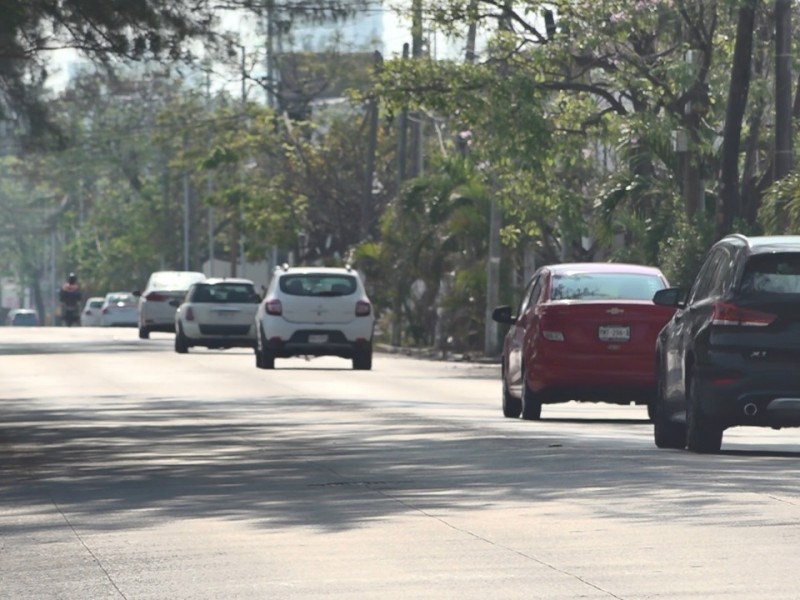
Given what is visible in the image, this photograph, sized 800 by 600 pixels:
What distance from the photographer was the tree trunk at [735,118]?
1399 inches

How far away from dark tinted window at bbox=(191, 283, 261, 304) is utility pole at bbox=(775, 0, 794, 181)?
15014 millimetres

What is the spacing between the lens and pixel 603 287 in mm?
24578

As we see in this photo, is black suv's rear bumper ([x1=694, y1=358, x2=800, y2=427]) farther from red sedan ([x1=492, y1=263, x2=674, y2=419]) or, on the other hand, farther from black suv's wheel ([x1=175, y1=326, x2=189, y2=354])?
black suv's wheel ([x1=175, y1=326, x2=189, y2=354])

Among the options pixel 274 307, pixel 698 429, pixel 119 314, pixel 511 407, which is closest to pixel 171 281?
pixel 274 307

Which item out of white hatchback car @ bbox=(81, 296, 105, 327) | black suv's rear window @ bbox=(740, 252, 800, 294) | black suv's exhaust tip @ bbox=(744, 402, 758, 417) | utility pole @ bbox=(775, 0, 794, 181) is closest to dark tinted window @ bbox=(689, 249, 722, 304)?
black suv's rear window @ bbox=(740, 252, 800, 294)

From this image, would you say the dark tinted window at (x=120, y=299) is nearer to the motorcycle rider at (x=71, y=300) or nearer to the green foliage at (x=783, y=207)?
the motorcycle rider at (x=71, y=300)

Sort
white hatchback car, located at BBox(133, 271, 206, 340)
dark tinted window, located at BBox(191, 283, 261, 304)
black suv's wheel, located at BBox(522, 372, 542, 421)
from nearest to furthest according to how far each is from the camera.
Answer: black suv's wheel, located at BBox(522, 372, 542, 421)
dark tinted window, located at BBox(191, 283, 261, 304)
white hatchback car, located at BBox(133, 271, 206, 340)

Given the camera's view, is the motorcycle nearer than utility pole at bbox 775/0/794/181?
No

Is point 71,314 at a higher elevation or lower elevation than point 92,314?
higher

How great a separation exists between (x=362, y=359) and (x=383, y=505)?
2522 cm

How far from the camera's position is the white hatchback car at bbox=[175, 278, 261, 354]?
4731cm

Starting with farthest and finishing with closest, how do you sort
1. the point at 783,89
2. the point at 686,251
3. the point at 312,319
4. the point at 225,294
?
the point at 225,294 → the point at 312,319 → the point at 686,251 → the point at 783,89

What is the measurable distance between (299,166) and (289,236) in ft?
8.14

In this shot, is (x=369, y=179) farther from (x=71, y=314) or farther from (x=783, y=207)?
(x=783, y=207)
